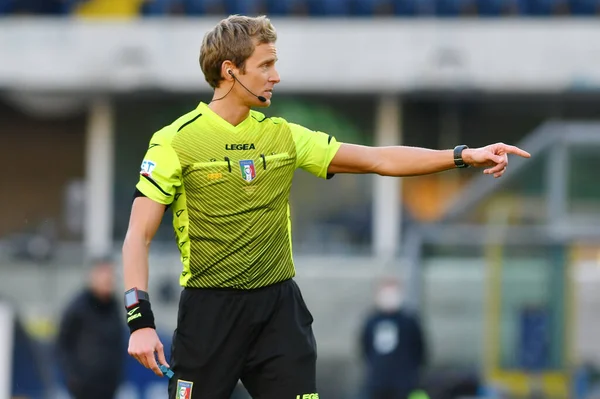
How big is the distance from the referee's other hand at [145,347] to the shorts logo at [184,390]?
0.22 m

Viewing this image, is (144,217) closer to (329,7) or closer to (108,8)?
(329,7)

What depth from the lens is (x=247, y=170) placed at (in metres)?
4.42

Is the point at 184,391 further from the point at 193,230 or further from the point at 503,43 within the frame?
the point at 503,43

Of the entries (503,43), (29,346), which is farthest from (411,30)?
(29,346)

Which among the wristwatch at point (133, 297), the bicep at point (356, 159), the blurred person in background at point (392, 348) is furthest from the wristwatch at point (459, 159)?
the blurred person in background at point (392, 348)

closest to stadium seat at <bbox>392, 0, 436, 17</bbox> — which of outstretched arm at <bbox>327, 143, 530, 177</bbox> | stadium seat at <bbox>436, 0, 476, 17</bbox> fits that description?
stadium seat at <bbox>436, 0, 476, 17</bbox>

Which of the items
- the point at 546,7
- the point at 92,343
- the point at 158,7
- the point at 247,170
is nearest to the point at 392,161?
the point at 247,170

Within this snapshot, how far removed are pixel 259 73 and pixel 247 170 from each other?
1.18 feet

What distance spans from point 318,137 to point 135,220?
785mm

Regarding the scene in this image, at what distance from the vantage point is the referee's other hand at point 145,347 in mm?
4156

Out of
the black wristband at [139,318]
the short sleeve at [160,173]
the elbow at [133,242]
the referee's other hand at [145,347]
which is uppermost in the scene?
the short sleeve at [160,173]

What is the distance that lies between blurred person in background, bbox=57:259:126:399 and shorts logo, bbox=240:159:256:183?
520 cm

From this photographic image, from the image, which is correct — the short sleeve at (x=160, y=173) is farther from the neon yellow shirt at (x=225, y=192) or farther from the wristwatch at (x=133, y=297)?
the wristwatch at (x=133, y=297)

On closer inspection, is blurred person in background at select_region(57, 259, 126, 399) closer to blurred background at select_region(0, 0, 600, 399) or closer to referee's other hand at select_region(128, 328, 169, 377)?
blurred background at select_region(0, 0, 600, 399)
